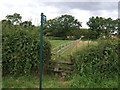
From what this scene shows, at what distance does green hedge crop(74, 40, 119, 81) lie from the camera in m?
3.55

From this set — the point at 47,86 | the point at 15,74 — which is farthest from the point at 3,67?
the point at 47,86

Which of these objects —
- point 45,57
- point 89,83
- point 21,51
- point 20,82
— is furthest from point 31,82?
point 89,83

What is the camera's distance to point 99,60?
3.59 meters

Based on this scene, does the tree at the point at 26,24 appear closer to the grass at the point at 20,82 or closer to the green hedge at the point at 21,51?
the green hedge at the point at 21,51

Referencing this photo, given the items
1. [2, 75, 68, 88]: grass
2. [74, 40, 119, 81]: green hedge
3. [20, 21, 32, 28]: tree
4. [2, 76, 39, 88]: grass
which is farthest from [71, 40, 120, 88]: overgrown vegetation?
[20, 21, 32, 28]: tree

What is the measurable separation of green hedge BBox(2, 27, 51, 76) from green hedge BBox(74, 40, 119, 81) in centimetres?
116

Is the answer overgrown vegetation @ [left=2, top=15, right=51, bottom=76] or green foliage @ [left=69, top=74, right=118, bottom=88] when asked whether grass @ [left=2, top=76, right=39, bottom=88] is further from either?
green foliage @ [left=69, top=74, right=118, bottom=88]

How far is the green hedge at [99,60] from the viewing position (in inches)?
140

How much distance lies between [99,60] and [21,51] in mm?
A: 2577

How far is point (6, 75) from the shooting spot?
3838 mm

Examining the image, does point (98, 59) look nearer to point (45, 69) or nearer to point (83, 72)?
point (83, 72)

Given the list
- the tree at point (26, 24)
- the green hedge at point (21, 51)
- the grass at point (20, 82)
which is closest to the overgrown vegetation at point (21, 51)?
the green hedge at point (21, 51)

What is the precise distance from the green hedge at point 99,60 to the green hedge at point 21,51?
1.16 metres

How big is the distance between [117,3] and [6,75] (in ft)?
14.9
